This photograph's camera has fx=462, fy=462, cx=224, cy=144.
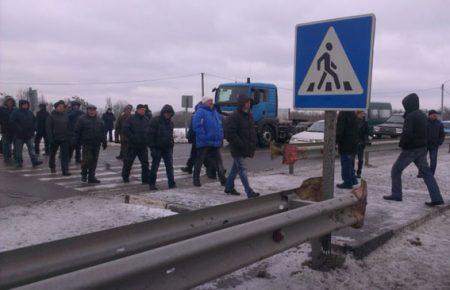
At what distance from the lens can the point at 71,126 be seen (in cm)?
1233

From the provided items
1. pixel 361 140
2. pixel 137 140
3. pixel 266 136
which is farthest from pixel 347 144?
pixel 266 136

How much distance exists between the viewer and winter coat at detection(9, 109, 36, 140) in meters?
12.6

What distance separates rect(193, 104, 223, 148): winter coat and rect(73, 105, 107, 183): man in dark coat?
2.49 metres

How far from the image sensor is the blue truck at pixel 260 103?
19.6 meters

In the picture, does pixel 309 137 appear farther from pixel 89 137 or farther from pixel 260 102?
pixel 89 137

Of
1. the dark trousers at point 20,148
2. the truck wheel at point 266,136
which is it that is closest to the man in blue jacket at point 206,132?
the dark trousers at point 20,148

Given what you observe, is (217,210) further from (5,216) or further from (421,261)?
(5,216)

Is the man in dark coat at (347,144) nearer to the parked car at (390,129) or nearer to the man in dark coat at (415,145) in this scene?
the man in dark coat at (415,145)

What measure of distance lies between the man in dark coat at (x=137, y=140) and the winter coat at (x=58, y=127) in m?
1.86

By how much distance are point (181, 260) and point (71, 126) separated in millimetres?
10676

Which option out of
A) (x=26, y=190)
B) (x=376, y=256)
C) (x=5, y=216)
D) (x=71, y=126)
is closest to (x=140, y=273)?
(x=376, y=256)

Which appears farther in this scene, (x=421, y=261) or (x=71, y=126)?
(x=71, y=126)

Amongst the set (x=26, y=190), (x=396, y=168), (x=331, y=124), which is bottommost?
(x=26, y=190)

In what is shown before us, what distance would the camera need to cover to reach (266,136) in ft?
70.4
